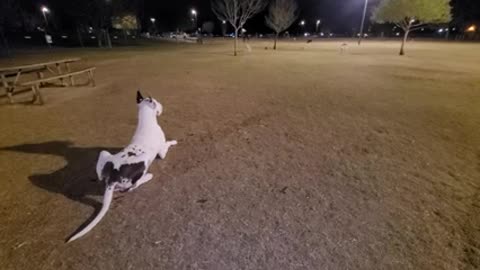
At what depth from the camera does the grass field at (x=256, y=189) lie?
2.60 metres

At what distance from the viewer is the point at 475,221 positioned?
9.81 feet

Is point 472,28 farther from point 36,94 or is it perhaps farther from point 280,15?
point 36,94

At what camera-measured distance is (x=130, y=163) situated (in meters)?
3.30

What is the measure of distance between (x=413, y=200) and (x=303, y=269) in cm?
191

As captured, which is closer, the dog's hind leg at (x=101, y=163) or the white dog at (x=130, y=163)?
the white dog at (x=130, y=163)

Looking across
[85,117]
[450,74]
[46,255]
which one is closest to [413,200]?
[46,255]

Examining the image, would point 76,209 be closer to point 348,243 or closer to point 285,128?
point 348,243

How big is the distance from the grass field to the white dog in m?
0.19

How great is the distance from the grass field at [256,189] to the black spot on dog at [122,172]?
352mm

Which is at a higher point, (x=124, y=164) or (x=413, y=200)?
(x=124, y=164)

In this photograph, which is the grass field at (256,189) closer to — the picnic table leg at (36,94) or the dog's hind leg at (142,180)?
the dog's hind leg at (142,180)

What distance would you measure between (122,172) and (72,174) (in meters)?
1.36

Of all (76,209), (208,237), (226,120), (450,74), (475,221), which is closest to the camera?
(208,237)

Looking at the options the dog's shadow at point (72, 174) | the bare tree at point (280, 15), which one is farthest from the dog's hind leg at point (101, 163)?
the bare tree at point (280, 15)
